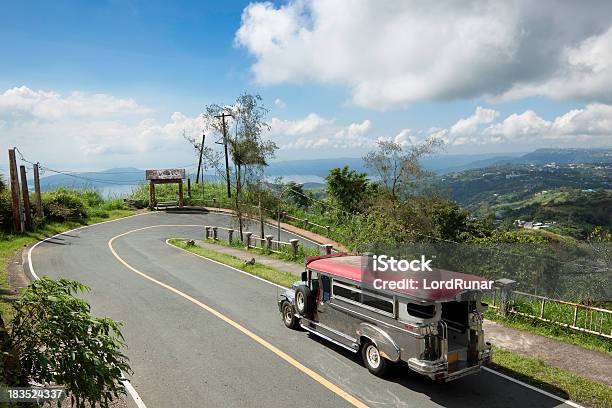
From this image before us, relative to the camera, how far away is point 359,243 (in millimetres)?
21078

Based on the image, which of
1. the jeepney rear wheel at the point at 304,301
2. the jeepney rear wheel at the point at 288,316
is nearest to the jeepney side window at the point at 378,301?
the jeepney rear wheel at the point at 304,301

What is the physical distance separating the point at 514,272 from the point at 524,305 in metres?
1.85

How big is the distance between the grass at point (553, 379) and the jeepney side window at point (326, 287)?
4.12 metres

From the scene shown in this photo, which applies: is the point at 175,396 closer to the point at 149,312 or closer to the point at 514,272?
the point at 149,312

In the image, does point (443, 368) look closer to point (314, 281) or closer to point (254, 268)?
point (314, 281)

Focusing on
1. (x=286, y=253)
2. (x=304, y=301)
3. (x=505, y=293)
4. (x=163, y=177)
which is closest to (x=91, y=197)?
(x=163, y=177)

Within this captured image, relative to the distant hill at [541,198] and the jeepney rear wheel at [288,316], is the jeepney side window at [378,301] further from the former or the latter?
the distant hill at [541,198]

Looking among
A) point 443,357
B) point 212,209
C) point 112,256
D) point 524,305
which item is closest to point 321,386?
point 443,357

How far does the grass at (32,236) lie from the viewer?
538 inches

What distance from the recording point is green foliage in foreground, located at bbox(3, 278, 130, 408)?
5.02 metres

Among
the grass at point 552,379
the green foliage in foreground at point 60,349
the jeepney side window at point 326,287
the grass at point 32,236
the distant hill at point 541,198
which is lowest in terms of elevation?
the distant hill at point 541,198

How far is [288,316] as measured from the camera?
40.3ft

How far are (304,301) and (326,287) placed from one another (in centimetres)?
89

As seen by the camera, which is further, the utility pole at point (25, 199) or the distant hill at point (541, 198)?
the distant hill at point (541, 198)
